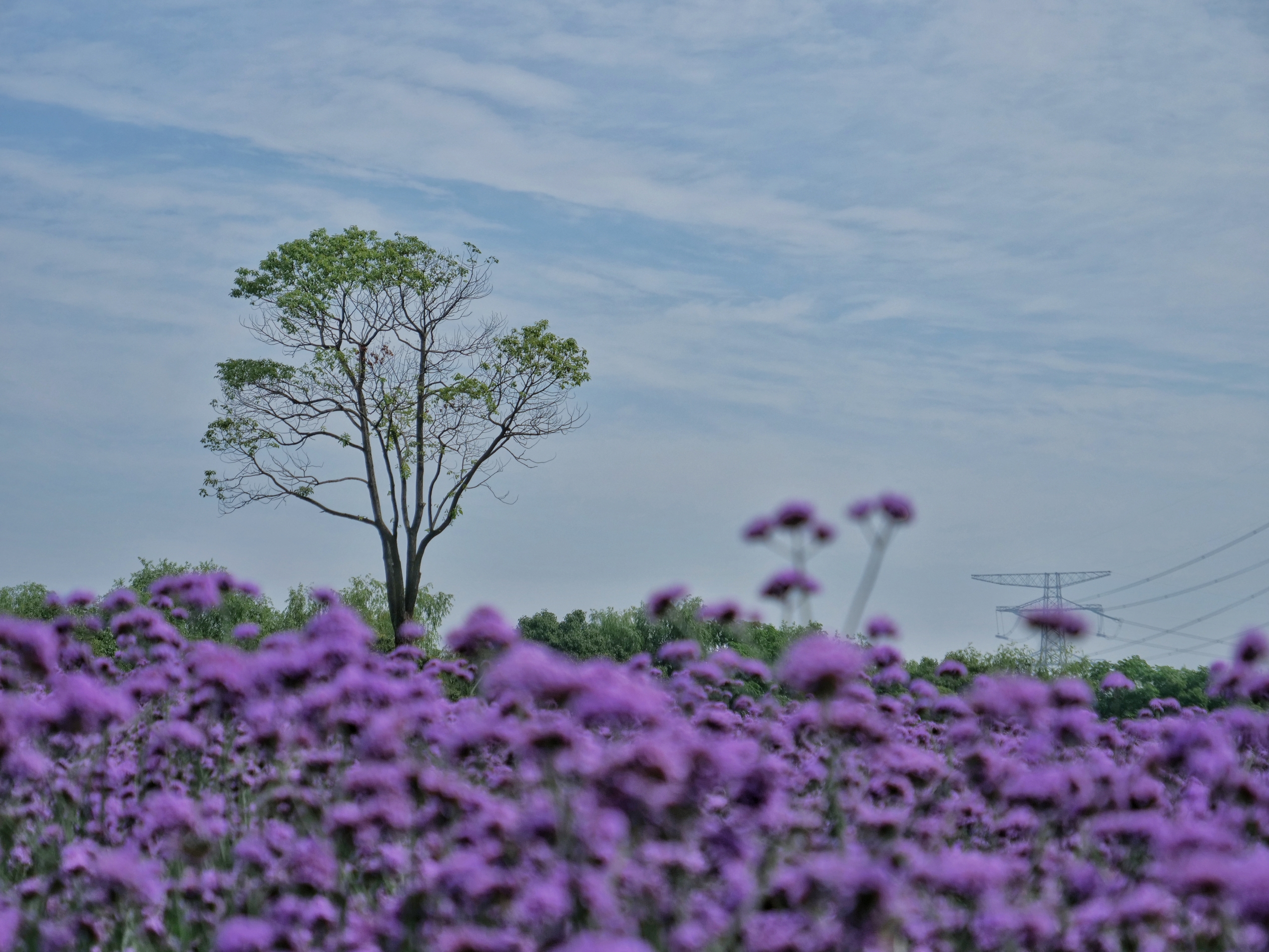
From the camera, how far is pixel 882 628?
9477mm

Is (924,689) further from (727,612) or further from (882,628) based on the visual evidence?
(727,612)

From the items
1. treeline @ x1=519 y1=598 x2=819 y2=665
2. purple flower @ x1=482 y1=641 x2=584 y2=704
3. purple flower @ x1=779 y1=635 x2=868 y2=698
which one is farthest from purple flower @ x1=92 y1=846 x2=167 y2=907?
treeline @ x1=519 y1=598 x2=819 y2=665

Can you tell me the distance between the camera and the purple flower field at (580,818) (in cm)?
418

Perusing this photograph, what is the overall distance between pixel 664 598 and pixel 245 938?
3.25 m

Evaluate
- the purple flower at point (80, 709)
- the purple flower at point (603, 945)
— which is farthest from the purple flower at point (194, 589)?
the purple flower at point (603, 945)

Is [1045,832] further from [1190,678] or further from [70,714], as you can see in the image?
[1190,678]

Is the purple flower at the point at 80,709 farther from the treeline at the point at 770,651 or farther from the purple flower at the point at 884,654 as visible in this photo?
the treeline at the point at 770,651

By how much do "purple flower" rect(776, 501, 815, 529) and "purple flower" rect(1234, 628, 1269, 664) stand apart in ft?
8.50

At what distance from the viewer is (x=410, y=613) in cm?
3738

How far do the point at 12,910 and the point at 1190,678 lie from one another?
75.8ft

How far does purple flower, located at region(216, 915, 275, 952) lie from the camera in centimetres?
450

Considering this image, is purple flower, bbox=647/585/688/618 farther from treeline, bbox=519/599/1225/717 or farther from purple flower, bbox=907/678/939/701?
treeline, bbox=519/599/1225/717

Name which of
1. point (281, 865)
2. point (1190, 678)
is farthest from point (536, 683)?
point (1190, 678)

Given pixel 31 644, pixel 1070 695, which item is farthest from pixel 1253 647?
pixel 31 644
